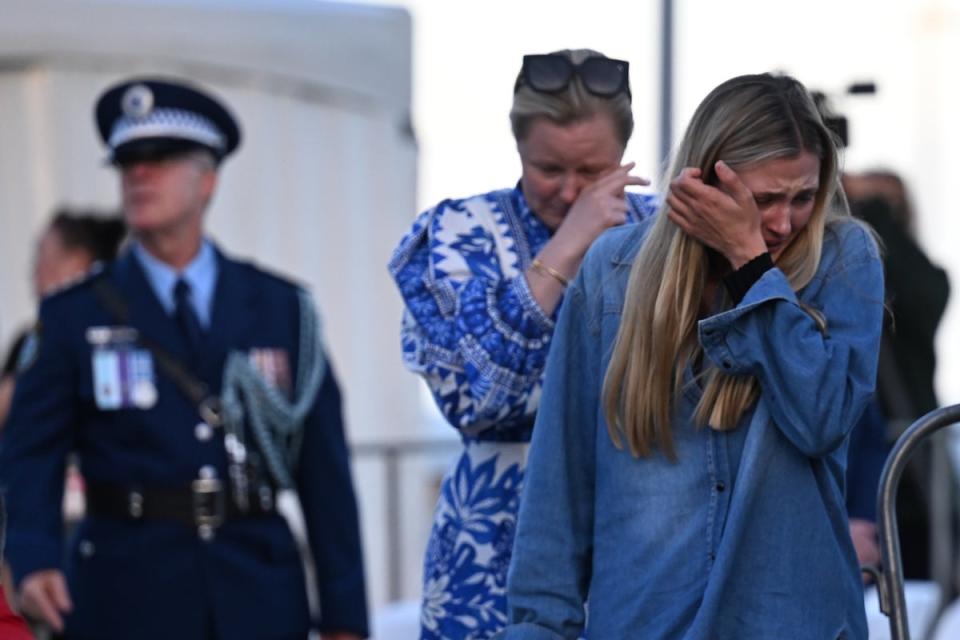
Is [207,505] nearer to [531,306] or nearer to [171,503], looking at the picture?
[171,503]

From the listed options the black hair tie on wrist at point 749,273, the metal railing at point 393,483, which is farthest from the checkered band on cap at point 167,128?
the metal railing at point 393,483

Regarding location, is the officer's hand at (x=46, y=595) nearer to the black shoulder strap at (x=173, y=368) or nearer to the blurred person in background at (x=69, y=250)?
the black shoulder strap at (x=173, y=368)

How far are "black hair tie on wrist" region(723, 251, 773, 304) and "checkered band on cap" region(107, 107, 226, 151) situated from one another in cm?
251

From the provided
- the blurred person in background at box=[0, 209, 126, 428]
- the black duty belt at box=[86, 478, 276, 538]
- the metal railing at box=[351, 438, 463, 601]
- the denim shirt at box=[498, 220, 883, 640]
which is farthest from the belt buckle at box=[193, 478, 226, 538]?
the metal railing at box=[351, 438, 463, 601]

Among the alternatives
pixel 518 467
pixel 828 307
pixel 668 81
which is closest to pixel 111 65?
pixel 668 81

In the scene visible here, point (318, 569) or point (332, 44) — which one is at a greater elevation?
point (332, 44)

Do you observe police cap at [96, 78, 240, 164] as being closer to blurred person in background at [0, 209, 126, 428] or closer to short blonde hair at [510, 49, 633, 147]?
blurred person in background at [0, 209, 126, 428]

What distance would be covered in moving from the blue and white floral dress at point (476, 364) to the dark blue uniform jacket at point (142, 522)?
48.1 inches

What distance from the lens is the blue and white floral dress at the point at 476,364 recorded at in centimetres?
331

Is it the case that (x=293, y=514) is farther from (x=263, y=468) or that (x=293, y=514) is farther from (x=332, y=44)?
(x=263, y=468)

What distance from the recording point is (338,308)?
8.77 m

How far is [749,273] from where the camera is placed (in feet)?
9.07

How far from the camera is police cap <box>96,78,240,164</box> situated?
4988 millimetres

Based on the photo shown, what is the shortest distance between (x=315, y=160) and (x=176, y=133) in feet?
12.2
